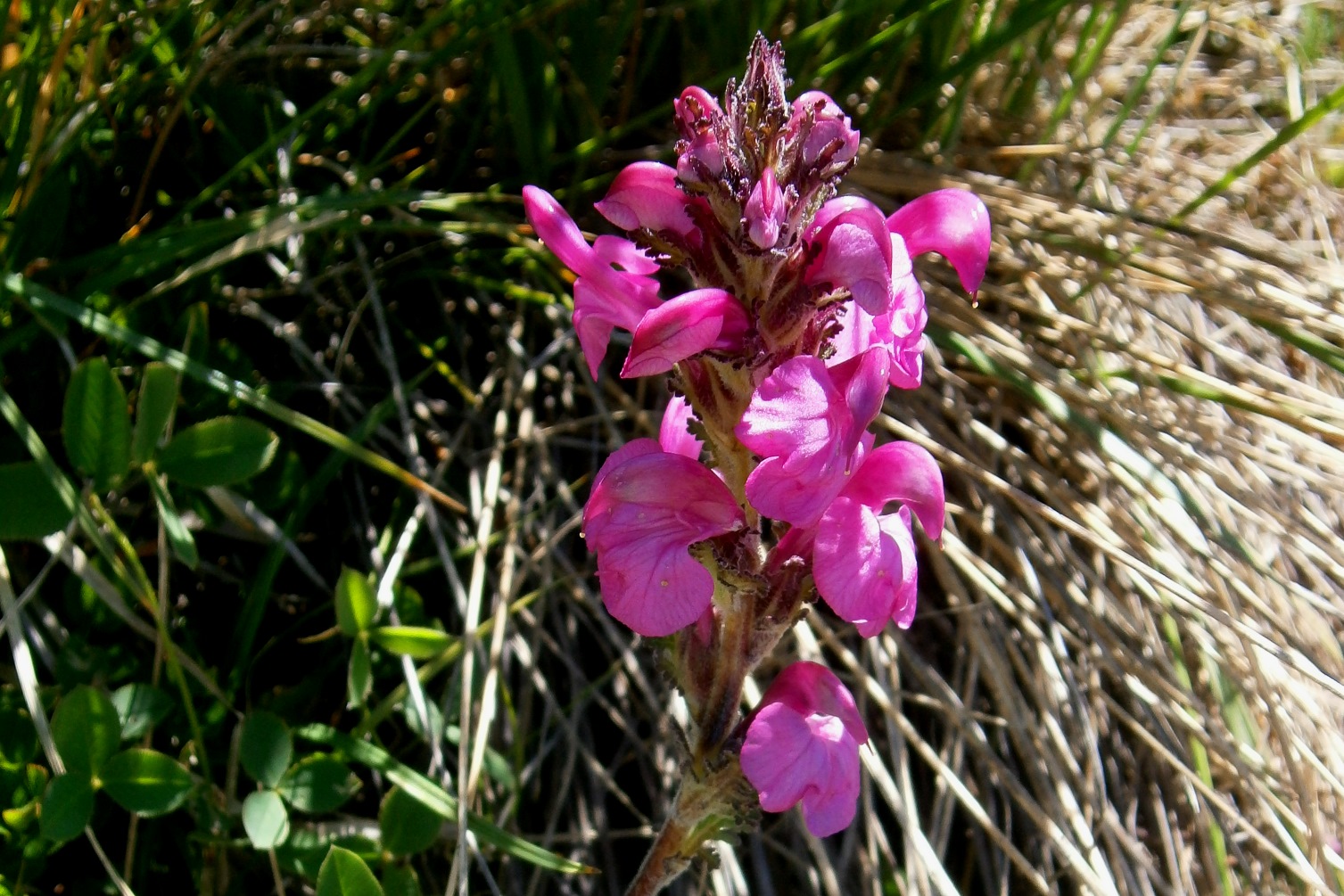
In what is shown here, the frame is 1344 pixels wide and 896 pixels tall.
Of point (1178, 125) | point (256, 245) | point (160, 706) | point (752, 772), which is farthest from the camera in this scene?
point (1178, 125)

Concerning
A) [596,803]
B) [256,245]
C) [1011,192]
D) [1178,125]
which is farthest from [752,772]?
[1178,125]

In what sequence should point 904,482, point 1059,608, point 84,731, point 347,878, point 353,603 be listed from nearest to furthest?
point 904,482
point 347,878
point 84,731
point 353,603
point 1059,608

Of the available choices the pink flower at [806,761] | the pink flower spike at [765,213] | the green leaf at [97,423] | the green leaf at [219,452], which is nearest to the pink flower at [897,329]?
the pink flower spike at [765,213]

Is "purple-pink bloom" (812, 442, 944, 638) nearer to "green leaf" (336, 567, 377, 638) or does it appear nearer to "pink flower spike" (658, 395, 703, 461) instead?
"pink flower spike" (658, 395, 703, 461)

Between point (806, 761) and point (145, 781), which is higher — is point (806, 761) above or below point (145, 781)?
above

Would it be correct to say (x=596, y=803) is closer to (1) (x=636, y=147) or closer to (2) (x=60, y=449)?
(2) (x=60, y=449)

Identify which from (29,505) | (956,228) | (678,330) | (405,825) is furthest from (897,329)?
(29,505)

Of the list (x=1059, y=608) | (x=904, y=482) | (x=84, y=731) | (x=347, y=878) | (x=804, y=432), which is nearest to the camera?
(x=804, y=432)

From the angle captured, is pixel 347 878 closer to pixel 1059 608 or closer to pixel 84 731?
pixel 84 731
